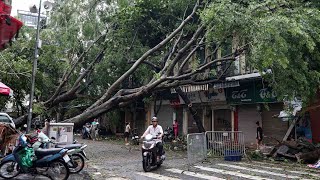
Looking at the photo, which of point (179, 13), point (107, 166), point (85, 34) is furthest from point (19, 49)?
point (107, 166)

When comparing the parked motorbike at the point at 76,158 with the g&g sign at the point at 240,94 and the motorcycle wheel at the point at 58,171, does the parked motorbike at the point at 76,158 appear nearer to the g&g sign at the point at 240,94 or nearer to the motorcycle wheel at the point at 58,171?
the motorcycle wheel at the point at 58,171

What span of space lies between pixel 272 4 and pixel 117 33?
32.3ft

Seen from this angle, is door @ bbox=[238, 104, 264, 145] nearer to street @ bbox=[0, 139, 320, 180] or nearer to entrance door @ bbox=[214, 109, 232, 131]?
entrance door @ bbox=[214, 109, 232, 131]

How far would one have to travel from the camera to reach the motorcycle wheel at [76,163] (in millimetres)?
9563

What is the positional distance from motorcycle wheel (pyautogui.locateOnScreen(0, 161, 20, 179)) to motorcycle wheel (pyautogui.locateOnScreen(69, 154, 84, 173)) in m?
1.59

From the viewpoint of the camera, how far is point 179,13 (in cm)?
1820

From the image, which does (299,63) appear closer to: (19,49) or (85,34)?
(85,34)

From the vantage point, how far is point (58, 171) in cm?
816

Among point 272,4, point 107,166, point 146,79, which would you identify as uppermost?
point 272,4

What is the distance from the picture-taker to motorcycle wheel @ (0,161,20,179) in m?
8.33

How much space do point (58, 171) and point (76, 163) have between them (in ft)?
5.03

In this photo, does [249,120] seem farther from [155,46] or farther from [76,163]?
[76,163]

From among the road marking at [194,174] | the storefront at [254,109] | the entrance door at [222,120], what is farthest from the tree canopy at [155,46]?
the road marking at [194,174]

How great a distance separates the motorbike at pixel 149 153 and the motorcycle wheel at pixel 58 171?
2.41 meters
